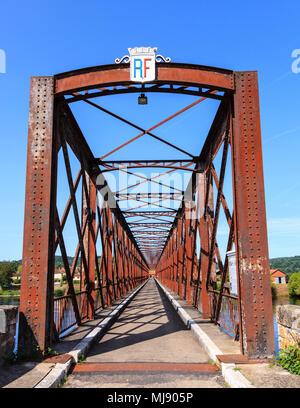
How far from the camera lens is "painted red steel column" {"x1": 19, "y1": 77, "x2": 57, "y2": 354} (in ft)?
18.3

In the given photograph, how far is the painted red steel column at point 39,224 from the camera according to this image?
5582mm

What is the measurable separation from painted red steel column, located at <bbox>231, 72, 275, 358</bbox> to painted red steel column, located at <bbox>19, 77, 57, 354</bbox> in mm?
3232

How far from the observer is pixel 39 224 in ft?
19.4

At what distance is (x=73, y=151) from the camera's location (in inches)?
364

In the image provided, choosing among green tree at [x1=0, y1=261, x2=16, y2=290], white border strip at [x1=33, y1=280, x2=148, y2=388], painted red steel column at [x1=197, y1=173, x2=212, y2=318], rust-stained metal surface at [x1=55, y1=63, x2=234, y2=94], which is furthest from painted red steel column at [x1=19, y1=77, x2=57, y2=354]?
green tree at [x1=0, y1=261, x2=16, y2=290]

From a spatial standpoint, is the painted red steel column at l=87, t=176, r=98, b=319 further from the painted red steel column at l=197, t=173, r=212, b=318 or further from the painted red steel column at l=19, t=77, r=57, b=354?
the painted red steel column at l=19, t=77, r=57, b=354

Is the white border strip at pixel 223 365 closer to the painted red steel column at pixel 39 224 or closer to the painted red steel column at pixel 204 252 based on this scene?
the painted red steel column at pixel 204 252

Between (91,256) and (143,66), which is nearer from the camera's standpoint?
(143,66)

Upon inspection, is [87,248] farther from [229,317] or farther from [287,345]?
[287,345]

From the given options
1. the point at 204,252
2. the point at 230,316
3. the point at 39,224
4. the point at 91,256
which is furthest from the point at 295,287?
the point at 39,224

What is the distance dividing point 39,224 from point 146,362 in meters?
2.94

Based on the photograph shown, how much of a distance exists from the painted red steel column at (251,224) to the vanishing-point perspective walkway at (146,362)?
3.07ft

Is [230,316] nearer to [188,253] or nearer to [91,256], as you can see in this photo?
[91,256]

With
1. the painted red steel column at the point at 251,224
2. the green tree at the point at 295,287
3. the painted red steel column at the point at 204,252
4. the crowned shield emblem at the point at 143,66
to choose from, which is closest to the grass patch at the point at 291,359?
the painted red steel column at the point at 251,224
